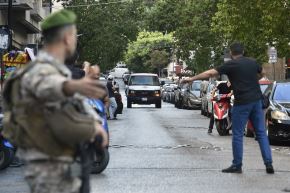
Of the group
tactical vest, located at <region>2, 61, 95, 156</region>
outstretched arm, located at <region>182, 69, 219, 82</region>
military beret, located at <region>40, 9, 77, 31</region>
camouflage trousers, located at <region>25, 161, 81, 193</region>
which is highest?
military beret, located at <region>40, 9, 77, 31</region>

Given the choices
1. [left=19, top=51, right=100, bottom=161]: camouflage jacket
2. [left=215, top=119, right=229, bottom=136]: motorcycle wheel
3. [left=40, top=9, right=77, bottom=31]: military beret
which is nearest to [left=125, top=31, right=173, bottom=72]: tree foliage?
[left=215, top=119, right=229, bottom=136]: motorcycle wheel

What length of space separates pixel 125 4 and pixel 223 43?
17391 mm

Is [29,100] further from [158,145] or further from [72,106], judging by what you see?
[158,145]

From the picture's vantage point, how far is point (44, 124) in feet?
15.0

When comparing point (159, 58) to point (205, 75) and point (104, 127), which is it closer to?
point (104, 127)

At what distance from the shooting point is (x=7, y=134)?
4836 mm

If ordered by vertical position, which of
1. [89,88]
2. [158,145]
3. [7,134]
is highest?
[89,88]

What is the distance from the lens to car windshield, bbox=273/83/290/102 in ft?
57.3

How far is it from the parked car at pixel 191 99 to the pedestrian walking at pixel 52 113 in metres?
35.7

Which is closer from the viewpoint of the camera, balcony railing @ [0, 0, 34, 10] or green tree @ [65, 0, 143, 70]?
balcony railing @ [0, 0, 34, 10]

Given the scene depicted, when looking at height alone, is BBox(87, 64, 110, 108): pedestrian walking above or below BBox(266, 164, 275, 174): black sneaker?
above

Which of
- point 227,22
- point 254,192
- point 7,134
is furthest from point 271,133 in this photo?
point 227,22

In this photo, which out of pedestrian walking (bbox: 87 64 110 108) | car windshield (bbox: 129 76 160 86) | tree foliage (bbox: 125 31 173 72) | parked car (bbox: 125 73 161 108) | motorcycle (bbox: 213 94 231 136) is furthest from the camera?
tree foliage (bbox: 125 31 173 72)

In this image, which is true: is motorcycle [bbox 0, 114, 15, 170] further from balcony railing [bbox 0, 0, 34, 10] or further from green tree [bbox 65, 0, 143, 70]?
green tree [bbox 65, 0, 143, 70]
